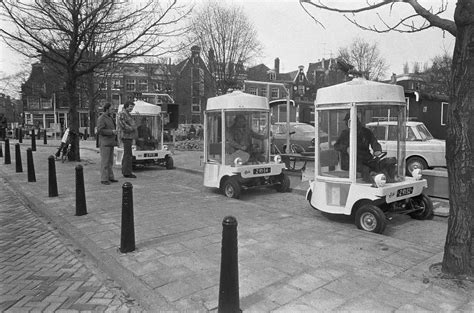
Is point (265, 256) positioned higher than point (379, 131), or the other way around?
point (379, 131)

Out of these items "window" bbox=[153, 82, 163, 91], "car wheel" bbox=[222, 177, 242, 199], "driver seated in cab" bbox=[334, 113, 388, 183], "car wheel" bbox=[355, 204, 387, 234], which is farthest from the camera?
"window" bbox=[153, 82, 163, 91]

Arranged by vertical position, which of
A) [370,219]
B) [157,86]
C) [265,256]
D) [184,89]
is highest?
[157,86]

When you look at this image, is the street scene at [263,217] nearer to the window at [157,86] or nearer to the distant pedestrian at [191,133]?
the distant pedestrian at [191,133]

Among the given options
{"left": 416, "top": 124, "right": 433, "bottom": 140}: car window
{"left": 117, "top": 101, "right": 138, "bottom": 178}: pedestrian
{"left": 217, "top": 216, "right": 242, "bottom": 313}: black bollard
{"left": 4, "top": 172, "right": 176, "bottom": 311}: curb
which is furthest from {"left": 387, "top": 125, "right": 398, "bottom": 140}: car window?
{"left": 117, "top": 101, "right": 138, "bottom": 178}: pedestrian

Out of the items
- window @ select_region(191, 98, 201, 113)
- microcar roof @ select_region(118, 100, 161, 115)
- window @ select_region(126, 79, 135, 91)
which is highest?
window @ select_region(126, 79, 135, 91)

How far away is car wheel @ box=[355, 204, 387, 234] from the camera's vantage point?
527 cm

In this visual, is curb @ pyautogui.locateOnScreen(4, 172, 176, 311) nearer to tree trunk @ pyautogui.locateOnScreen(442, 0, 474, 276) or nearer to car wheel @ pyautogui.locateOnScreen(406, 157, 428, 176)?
tree trunk @ pyautogui.locateOnScreen(442, 0, 474, 276)

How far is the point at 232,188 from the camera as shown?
26.1 ft

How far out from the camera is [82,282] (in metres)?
4.00

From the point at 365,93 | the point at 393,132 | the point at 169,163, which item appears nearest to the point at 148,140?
the point at 169,163

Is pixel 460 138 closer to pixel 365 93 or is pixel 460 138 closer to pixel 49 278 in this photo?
pixel 365 93

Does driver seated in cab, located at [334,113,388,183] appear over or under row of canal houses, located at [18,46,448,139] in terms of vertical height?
under

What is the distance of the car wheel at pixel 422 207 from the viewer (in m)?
6.10

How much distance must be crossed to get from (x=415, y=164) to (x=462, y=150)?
28.9ft
